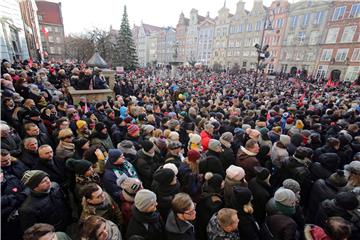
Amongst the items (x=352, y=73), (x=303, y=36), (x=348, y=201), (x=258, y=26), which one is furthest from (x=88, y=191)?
(x=258, y=26)

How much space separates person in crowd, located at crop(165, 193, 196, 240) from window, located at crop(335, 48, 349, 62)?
39337 mm

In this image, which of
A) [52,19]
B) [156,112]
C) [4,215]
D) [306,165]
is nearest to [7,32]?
[156,112]

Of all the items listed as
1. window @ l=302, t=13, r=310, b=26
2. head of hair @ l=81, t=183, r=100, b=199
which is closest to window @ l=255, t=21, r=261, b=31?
window @ l=302, t=13, r=310, b=26

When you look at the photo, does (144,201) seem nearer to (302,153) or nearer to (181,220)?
(181,220)

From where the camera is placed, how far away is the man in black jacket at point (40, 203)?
7.55 feet

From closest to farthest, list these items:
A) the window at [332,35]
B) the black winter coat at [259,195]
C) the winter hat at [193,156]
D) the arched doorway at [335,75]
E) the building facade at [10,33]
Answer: the black winter coat at [259,195]
the winter hat at [193,156]
the building facade at [10,33]
the arched doorway at [335,75]
the window at [332,35]

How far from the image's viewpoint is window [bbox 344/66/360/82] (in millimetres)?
28872

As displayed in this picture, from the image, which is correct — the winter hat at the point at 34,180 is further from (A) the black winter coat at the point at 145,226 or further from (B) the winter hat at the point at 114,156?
(A) the black winter coat at the point at 145,226

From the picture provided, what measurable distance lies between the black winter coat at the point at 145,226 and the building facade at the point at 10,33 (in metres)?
13.5

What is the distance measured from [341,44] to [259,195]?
39.1 metres

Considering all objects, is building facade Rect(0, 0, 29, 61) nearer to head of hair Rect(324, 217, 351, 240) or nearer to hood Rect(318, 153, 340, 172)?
hood Rect(318, 153, 340, 172)

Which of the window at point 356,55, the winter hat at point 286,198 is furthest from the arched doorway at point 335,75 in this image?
the winter hat at point 286,198

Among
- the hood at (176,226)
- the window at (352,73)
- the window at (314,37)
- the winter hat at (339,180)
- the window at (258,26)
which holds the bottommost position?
the hood at (176,226)

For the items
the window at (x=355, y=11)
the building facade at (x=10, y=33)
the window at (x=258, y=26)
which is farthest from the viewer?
the window at (x=258, y=26)
